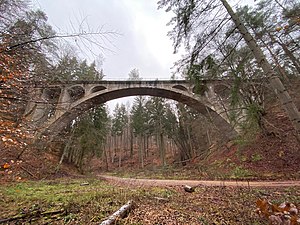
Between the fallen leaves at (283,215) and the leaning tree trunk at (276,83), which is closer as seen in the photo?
the fallen leaves at (283,215)

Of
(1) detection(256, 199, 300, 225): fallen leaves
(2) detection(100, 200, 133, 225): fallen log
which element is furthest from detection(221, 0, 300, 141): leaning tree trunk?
(2) detection(100, 200, 133, 225): fallen log

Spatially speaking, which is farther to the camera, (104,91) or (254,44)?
(104,91)

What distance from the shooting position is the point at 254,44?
306cm

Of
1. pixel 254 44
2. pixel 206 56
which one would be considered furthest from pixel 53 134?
pixel 254 44

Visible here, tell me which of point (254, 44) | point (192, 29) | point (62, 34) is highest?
point (192, 29)

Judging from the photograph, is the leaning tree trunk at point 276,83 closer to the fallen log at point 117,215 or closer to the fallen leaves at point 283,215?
the fallen leaves at point 283,215

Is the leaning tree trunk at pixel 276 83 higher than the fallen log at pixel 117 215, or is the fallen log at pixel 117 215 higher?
the leaning tree trunk at pixel 276 83

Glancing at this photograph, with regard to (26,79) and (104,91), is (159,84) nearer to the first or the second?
(104,91)

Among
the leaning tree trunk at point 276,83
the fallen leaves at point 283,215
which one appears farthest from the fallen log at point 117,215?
the leaning tree trunk at point 276,83

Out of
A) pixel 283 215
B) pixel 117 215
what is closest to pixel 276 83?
pixel 283 215

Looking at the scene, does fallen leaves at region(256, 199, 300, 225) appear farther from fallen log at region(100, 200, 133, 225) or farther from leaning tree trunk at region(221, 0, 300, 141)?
leaning tree trunk at region(221, 0, 300, 141)

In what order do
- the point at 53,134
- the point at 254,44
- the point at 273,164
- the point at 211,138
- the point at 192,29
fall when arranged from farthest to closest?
1. the point at 211,138
2. the point at 273,164
3. the point at 192,29
4. the point at 53,134
5. the point at 254,44

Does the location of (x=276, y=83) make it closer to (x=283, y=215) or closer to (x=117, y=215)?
(x=283, y=215)

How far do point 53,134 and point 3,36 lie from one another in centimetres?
200
